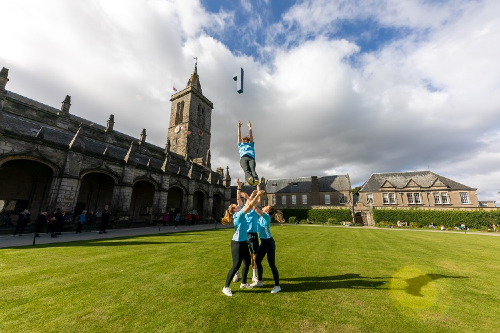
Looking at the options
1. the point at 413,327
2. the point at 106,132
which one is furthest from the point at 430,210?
the point at 106,132

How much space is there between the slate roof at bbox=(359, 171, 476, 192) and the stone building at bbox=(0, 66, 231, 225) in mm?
30462

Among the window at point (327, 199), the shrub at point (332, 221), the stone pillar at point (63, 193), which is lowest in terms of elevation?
the shrub at point (332, 221)

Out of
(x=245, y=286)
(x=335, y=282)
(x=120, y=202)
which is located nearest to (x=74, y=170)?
(x=120, y=202)

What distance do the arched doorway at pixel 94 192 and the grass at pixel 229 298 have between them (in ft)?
49.4

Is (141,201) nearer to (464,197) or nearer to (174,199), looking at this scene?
(174,199)

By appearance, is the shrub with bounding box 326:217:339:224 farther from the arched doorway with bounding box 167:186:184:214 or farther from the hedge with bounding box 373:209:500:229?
the arched doorway with bounding box 167:186:184:214

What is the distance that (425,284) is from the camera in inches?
189

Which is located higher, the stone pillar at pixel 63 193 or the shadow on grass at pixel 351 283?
the stone pillar at pixel 63 193

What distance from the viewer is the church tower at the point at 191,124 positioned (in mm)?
38500

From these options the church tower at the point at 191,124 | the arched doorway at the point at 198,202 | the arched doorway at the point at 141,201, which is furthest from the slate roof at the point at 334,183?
the arched doorway at the point at 141,201

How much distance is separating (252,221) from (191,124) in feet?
125

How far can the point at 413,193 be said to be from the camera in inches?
1382

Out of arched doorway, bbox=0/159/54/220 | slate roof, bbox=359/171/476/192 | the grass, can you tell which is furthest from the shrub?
arched doorway, bbox=0/159/54/220

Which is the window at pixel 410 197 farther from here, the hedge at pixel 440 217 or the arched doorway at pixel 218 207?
the arched doorway at pixel 218 207
